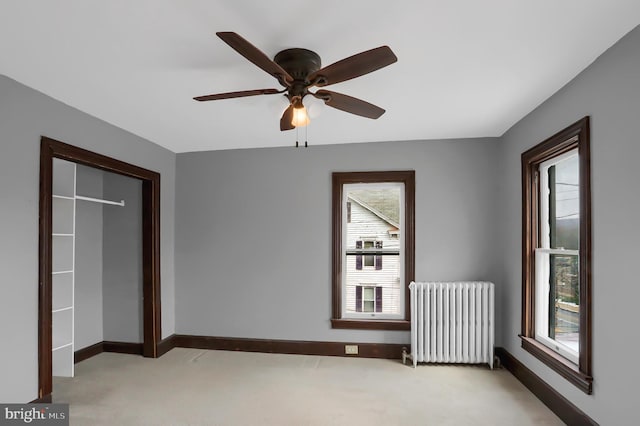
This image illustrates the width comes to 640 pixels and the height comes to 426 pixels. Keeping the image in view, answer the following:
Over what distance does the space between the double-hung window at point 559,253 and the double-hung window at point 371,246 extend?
122 centimetres

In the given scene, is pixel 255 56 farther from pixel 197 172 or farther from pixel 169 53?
pixel 197 172

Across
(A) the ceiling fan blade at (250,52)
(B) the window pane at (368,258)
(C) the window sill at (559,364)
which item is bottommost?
(C) the window sill at (559,364)

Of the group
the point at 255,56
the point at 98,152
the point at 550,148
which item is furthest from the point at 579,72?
the point at 98,152

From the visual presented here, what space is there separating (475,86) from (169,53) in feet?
6.80

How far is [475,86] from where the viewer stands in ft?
8.68

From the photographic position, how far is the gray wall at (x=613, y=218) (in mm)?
1976

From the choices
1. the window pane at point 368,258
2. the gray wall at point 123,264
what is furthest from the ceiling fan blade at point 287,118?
the gray wall at point 123,264

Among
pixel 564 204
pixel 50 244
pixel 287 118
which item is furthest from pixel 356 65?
pixel 50 244

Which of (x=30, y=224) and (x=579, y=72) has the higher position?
(x=579, y=72)

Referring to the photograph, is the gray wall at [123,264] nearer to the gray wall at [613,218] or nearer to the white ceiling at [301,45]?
the white ceiling at [301,45]

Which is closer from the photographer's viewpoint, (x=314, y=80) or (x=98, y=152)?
(x=314, y=80)

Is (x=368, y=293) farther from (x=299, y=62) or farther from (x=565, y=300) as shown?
(x=299, y=62)

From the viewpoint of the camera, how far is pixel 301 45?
204 centimetres

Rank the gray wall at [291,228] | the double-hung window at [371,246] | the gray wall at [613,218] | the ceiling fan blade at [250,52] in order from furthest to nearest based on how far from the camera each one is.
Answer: the double-hung window at [371,246]
the gray wall at [291,228]
the gray wall at [613,218]
the ceiling fan blade at [250,52]
